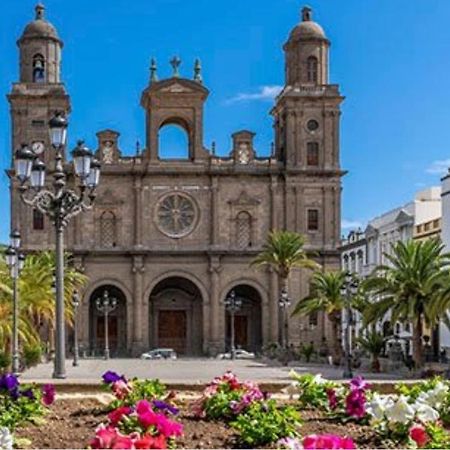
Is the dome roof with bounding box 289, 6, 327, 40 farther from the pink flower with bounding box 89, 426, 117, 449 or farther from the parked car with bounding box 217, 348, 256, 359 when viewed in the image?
the pink flower with bounding box 89, 426, 117, 449

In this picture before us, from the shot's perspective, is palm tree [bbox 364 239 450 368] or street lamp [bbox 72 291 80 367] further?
street lamp [bbox 72 291 80 367]

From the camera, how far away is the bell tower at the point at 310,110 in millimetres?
76875

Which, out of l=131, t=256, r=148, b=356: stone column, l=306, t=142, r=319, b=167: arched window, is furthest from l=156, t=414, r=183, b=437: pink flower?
l=306, t=142, r=319, b=167: arched window

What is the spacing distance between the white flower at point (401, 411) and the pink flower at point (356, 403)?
1.69m

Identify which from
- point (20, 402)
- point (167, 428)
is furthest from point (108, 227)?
point (167, 428)

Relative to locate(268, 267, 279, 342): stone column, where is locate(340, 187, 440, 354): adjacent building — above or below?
above

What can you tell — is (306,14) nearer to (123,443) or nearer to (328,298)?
(328,298)

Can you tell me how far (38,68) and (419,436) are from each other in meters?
69.3


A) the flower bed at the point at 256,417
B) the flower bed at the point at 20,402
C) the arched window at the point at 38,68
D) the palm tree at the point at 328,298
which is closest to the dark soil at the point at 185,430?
the flower bed at the point at 256,417

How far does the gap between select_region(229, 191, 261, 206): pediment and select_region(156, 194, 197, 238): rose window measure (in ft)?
9.89

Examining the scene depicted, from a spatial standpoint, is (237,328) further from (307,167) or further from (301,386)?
(301,386)

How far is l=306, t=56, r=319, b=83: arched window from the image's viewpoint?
78375mm

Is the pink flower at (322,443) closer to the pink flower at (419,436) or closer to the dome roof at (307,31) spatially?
the pink flower at (419,436)

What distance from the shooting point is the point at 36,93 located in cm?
7569
